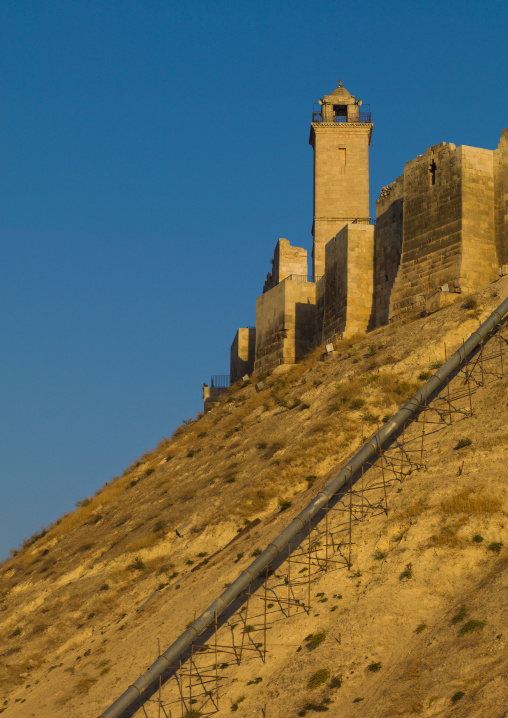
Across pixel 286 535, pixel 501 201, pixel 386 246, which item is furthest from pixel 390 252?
pixel 286 535

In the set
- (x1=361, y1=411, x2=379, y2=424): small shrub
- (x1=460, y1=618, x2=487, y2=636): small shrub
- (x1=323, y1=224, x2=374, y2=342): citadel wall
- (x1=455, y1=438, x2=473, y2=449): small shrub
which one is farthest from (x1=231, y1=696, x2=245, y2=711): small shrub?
(x1=323, y1=224, x2=374, y2=342): citadel wall

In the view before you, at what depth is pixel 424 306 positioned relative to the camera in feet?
92.4

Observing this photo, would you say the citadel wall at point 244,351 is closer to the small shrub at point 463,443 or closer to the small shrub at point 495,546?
the small shrub at point 463,443

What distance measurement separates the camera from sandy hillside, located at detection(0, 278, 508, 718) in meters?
14.1

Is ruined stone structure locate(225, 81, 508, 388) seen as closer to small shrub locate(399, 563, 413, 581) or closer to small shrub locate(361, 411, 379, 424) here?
small shrub locate(361, 411, 379, 424)

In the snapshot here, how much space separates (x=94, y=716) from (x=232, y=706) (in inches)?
131

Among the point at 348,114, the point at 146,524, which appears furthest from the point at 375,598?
the point at 348,114

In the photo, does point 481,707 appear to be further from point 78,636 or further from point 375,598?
point 78,636

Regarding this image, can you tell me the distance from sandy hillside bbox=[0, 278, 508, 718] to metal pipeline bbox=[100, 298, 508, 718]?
0.32 meters

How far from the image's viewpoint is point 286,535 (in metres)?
18.1

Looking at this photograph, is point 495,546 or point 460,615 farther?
point 495,546

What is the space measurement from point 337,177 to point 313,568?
84.6 ft

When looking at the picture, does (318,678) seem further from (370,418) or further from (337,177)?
(337,177)

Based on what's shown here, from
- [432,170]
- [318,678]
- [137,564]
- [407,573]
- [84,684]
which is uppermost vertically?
[432,170]
